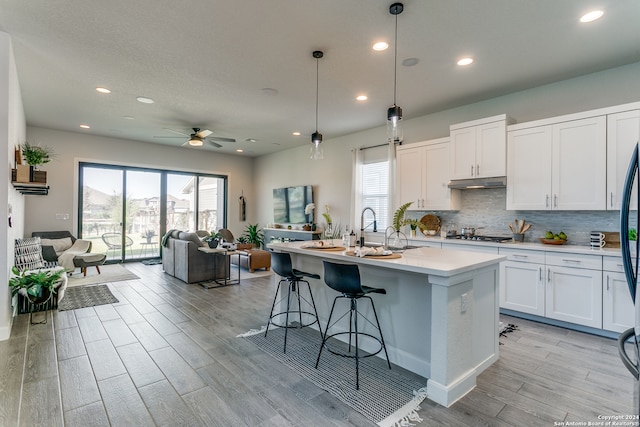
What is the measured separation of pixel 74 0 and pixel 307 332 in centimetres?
370

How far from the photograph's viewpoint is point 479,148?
444 cm

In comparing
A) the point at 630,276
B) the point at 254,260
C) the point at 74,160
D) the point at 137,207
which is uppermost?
the point at 74,160

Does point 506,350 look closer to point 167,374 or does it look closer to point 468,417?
point 468,417

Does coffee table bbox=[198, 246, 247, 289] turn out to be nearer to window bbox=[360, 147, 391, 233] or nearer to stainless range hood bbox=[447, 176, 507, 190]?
window bbox=[360, 147, 391, 233]

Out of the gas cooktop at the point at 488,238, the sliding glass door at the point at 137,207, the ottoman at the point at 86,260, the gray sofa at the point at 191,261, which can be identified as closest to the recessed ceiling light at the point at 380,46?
the gas cooktop at the point at 488,238

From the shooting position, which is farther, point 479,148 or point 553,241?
point 479,148

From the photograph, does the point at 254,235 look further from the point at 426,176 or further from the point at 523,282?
the point at 523,282

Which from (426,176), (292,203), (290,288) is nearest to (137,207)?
(292,203)

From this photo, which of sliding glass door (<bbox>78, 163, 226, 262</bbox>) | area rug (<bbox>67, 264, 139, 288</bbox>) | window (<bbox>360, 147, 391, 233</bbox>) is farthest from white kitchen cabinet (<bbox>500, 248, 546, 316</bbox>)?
sliding glass door (<bbox>78, 163, 226, 262</bbox>)

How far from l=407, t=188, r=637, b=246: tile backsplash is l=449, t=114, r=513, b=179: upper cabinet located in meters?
0.47

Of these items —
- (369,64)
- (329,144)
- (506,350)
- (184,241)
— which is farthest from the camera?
(329,144)

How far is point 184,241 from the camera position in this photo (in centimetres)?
580

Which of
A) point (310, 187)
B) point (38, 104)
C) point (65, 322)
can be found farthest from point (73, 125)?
point (310, 187)

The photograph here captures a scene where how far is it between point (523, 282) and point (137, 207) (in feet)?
27.1
